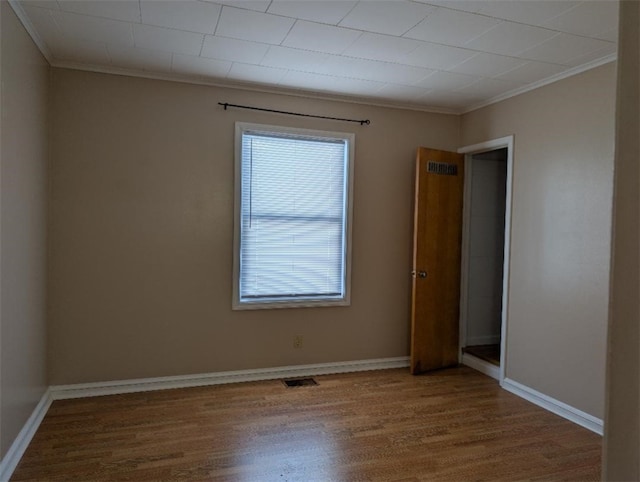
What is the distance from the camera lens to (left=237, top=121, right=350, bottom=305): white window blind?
382 centimetres

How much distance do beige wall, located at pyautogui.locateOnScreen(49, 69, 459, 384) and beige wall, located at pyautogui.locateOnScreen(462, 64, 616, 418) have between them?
1.33 metres

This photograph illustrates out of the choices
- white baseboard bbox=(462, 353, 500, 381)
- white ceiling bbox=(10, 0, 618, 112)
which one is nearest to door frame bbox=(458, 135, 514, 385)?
white baseboard bbox=(462, 353, 500, 381)

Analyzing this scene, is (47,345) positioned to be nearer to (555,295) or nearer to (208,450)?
(208,450)

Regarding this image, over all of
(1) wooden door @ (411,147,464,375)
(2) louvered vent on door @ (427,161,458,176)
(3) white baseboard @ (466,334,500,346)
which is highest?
(2) louvered vent on door @ (427,161,458,176)

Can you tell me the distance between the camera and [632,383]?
1.63ft

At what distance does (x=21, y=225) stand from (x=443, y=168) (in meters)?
3.45

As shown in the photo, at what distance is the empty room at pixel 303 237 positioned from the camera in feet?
8.32

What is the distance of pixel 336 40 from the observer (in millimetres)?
2807

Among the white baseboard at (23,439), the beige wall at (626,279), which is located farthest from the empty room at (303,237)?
the beige wall at (626,279)

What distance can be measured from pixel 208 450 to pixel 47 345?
1591mm

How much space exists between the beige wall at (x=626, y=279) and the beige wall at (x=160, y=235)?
3.43 m

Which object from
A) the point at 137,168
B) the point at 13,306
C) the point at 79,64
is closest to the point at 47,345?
the point at 13,306

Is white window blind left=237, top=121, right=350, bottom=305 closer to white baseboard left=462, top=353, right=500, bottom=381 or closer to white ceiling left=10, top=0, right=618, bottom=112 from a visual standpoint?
white ceiling left=10, top=0, right=618, bottom=112

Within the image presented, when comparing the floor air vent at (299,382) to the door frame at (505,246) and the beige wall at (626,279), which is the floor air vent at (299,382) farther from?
the beige wall at (626,279)
